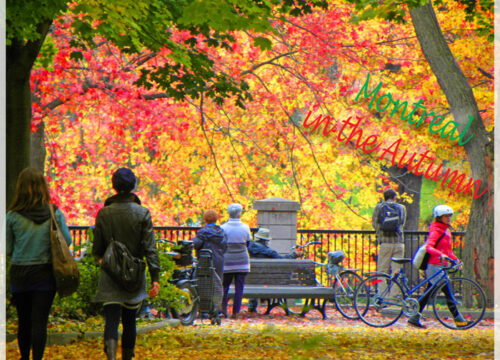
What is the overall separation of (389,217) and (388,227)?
19 centimetres

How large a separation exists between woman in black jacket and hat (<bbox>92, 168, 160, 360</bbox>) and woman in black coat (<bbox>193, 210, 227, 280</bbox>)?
4.89 metres

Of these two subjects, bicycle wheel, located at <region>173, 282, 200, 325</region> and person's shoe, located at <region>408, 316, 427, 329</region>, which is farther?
person's shoe, located at <region>408, 316, 427, 329</region>

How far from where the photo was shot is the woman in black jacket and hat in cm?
560

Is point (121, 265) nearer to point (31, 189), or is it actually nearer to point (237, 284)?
point (31, 189)

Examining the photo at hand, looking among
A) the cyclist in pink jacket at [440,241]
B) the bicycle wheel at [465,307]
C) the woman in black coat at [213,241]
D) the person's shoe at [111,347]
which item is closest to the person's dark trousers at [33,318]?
the person's shoe at [111,347]

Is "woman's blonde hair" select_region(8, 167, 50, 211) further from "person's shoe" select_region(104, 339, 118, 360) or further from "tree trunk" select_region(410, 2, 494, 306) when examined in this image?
"tree trunk" select_region(410, 2, 494, 306)

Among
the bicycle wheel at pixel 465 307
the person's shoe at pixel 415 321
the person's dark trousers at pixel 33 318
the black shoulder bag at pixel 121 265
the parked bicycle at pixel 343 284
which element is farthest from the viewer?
the parked bicycle at pixel 343 284

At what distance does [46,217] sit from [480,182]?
9.80 meters

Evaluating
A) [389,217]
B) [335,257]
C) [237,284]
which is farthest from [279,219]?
[237,284]

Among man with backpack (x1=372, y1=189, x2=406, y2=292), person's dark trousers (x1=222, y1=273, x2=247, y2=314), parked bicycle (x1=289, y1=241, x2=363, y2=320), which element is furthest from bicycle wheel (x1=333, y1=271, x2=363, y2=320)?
person's dark trousers (x1=222, y1=273, x2=247, y2=314)

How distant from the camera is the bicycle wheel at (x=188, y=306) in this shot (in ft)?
32.1

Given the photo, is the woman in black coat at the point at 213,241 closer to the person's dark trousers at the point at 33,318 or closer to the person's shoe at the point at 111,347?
the person's shoe at the point at 111,347

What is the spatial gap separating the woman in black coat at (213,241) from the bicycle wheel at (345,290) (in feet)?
7.92

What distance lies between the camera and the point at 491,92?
755 inches
